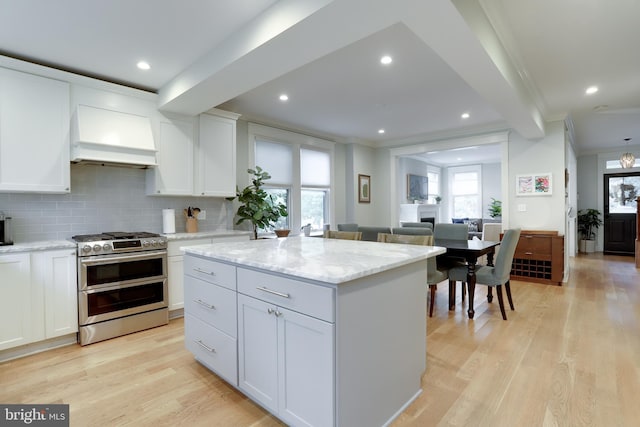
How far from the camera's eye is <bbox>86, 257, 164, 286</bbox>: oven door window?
9.30 feet

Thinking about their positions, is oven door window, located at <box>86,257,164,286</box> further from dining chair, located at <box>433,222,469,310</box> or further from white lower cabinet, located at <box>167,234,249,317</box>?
dining chair, located at <box>433,222,469,310</box>

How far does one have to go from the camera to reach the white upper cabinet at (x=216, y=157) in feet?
12.5

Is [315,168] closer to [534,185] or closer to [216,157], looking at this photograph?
[216,157]

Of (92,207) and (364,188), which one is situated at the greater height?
(364,188)

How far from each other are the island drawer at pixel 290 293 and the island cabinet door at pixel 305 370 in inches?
1.6

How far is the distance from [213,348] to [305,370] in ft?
3.07

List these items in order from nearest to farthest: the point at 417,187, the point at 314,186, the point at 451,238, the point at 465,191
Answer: the point at 451,238
the point at 314,186
the point at 417,187
the point at 465,191

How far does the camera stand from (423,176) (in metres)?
9.05

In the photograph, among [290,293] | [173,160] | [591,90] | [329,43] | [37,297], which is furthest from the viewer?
[591,90]

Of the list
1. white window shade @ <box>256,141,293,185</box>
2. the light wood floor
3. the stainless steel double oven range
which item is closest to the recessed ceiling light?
the light wood floor

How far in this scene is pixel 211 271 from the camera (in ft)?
7.05

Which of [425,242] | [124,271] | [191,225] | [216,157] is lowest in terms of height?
[124,271]

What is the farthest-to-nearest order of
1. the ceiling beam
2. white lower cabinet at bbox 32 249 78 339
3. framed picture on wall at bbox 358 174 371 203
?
framed picture on wall at bbox 358 174 371 203, white lower cabinet at bbox 32 249 78 339, the ceiling beam

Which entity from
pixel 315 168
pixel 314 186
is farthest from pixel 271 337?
pixel 315 168
